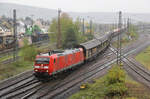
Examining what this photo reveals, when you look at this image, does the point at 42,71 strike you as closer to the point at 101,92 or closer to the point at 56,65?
the point at 56,65

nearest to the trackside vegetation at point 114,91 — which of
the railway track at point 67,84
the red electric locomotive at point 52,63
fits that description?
the railway track at point 67,84

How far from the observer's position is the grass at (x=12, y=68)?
105ft

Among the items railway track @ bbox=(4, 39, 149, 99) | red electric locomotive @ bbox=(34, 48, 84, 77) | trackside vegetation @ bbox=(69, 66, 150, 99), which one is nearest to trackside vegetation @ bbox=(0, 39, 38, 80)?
red electric locomotive @ bbox=(34, 48, 84, 77)

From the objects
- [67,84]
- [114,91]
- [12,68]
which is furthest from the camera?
[12,68]

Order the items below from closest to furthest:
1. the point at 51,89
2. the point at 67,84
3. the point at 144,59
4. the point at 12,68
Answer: the point at 51,89, the point at 67,84, the point at 12,68, the point at 144,59

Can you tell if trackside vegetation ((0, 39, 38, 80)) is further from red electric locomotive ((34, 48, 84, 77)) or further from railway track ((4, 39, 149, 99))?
railway track ((4, 39, 149, 99))

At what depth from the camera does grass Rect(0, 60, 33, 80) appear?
105ft

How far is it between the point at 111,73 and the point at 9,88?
38.4 ft

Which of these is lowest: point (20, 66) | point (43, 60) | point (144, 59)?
point (144, 59)

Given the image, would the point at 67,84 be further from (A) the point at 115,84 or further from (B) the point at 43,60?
(A) the point at 115,84

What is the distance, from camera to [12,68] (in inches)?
1423

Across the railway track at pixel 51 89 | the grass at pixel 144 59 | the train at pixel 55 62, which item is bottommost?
the railway track at pixel 51 89

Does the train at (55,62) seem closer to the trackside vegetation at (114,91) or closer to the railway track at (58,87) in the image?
the railway track at (58,87)

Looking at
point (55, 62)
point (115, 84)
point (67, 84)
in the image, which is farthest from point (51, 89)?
point (115, 84)
